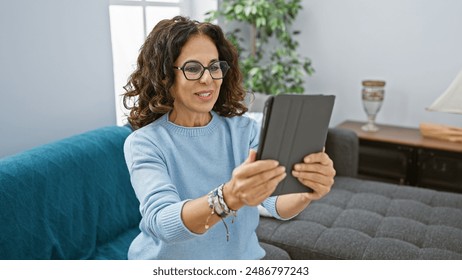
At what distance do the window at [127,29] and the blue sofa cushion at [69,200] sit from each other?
1.42ft

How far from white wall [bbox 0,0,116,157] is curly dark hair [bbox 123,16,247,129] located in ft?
2.40

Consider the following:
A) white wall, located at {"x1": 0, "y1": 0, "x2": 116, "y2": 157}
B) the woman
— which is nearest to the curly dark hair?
the woman

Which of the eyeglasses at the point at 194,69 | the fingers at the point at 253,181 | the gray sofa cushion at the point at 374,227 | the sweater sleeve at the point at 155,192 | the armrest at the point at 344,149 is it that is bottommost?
the gray sofa cushion at the point at 374,227

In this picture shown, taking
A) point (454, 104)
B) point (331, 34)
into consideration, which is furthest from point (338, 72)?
point (454, 104)

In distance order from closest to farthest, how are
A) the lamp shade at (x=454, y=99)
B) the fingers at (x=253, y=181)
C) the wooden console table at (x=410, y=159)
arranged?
the fingers at (x=253, y=181) → the lamp shade at (x=454, y=99) → the wooden console table at (x=410, y=159)

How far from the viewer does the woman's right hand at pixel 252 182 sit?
0.73 metres

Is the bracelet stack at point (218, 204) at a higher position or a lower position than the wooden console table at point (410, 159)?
higher

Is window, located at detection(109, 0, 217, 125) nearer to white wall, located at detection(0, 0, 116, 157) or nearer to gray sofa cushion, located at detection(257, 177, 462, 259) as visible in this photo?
white wall, located at detection(0, 0, 116, 157)

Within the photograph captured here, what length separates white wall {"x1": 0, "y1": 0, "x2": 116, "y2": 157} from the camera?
62.0 inches

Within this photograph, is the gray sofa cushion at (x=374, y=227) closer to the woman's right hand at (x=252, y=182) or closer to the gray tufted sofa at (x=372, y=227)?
the gray tufted sofa at (x=372, y=227)

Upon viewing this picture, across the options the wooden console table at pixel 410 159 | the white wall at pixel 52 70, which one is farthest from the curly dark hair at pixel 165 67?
the wooden console table at pixel 410 159

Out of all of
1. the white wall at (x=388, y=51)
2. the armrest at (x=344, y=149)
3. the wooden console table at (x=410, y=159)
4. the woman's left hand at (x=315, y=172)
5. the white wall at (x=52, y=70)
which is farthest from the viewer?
the white wall at (x=388, y=51)

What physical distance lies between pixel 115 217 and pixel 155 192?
0.83 m
